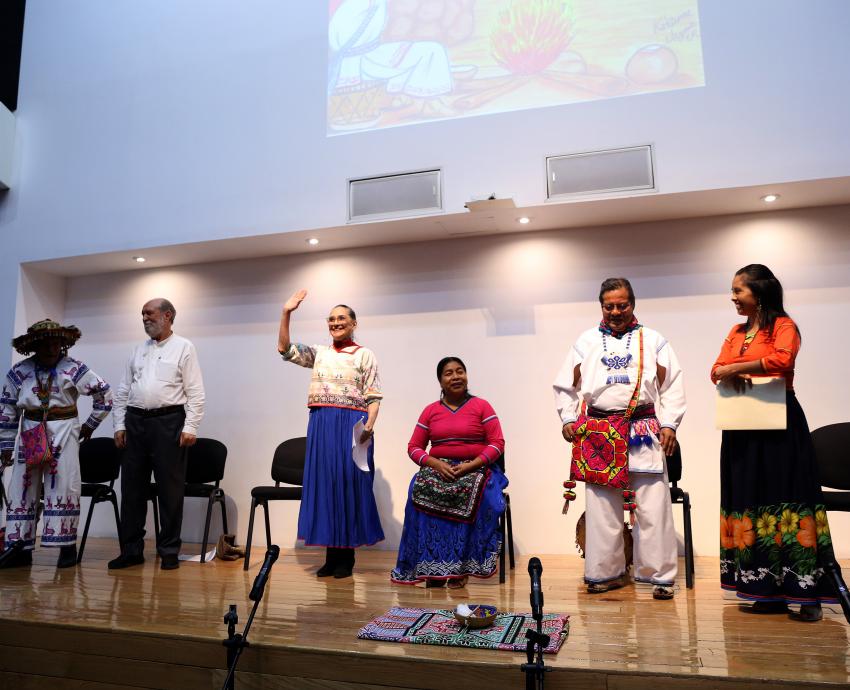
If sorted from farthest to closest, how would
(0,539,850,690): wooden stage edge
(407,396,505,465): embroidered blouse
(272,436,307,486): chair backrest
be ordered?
1. (272,436,307,486): chair backrest
2. (407,396,505,465): embroidered blouse
3. (0,539,850,690): wooden stage edge

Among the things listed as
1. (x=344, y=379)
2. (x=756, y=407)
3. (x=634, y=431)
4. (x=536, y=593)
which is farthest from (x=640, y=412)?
(x=344, y=379)

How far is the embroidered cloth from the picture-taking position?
2414 millimetres

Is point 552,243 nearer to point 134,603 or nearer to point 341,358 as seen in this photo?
point 341,358

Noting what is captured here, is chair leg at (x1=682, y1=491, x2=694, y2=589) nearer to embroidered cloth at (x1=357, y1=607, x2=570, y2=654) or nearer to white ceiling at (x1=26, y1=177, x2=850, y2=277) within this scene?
embroidered cloth at (x1=357, y1=607, x2=570, y2=654)

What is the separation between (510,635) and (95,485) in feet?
10.5

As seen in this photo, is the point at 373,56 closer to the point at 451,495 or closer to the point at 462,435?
the point at 462,435

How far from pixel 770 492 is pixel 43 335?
155 inches

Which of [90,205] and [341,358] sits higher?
[90,205]

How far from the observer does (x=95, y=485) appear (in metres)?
4.55

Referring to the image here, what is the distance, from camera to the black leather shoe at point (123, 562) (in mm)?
4035

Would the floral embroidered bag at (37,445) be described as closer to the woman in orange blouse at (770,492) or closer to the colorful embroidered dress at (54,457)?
the colorful embroidered dress at (54,457)

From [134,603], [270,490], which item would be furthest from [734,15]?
[134,603]

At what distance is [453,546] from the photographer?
3590 mm
